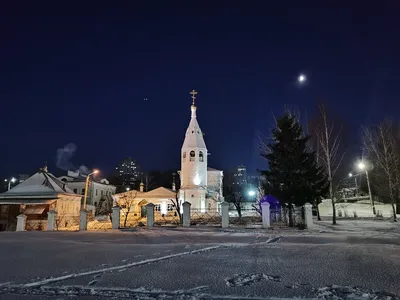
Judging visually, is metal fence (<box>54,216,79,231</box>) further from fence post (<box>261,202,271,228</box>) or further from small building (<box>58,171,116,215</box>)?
small building (<box>58,171,116,215</box>)

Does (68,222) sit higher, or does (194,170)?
(194,170)

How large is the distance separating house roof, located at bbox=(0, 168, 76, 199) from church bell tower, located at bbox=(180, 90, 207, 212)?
593 inches

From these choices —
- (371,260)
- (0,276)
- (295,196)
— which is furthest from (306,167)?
(0,276)

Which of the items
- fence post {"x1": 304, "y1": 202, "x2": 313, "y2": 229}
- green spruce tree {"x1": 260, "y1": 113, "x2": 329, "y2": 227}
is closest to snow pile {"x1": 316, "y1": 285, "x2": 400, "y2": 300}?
fence post {"x1": 304, "y1": 202, "x2": 313, "y2": 229}

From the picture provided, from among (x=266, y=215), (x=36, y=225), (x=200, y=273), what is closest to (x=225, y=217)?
(x=266, y=215)

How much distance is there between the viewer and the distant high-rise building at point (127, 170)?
7131 centimetres

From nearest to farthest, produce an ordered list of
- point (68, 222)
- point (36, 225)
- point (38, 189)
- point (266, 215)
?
1. point (266, 215)
2. point (36, 225)
3. point (68, 222)
4. point (38, 189)

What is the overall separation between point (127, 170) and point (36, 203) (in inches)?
1729

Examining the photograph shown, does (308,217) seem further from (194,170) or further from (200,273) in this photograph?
(194,170)

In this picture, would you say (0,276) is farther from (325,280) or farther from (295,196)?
(295,196)

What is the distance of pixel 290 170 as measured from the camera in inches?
735

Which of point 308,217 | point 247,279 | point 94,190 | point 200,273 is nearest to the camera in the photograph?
point 247,279

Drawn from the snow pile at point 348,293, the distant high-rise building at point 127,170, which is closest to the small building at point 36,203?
the snow pile at point 348,293

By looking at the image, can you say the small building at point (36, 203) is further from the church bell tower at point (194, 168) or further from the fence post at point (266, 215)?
the fence post at point (266, 215)
